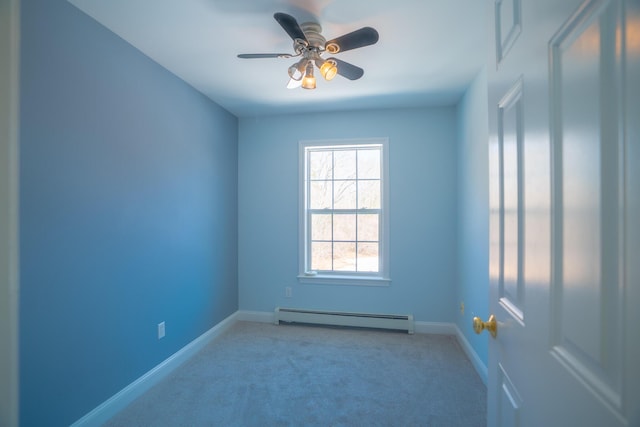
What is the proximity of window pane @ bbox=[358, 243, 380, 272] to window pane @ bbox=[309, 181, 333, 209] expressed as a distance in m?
0.63

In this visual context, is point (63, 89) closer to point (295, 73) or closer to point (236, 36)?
point (236, 36)

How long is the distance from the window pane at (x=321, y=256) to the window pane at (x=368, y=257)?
363 mm

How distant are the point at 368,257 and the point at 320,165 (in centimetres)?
121

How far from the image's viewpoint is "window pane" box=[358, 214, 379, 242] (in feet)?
11.2

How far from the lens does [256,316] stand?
11.6 ft

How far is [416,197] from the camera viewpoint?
3244mm

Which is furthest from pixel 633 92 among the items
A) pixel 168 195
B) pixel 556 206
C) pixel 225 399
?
pixel 168 195

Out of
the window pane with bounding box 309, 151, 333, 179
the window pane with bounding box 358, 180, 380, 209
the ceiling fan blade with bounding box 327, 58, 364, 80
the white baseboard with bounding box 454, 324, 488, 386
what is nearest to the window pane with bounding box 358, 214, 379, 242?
the window pane with bounding box 358, 180, 380, 209

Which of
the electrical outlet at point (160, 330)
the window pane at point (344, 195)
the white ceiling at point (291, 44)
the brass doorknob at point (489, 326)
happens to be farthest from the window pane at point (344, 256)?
the brass doorknob at point (489, 326)

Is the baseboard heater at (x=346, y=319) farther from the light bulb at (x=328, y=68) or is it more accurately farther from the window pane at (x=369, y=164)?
the light bulb at (x=328, y=68)

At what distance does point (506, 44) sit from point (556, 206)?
0.56 meters

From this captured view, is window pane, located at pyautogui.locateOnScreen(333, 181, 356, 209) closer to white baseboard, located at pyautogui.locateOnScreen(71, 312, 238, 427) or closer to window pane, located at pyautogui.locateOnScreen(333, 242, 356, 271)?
window pane, located at pyautogui.locateOnScreen(333, 242, 356, 271)

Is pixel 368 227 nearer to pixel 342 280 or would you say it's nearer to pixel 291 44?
pixel 342 280

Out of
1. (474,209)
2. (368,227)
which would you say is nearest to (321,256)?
(368,227)
